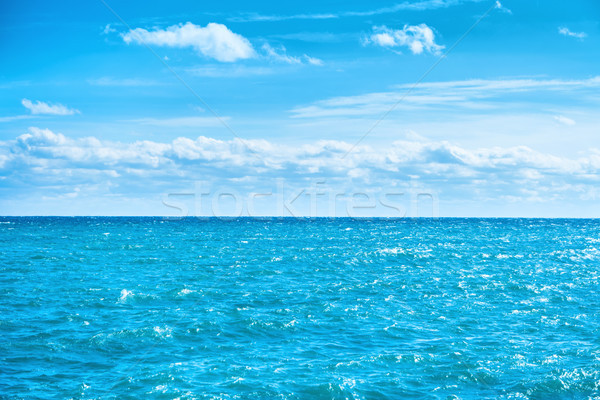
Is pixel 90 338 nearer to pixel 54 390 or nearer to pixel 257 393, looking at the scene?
pixel 54 390

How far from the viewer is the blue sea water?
17594mm

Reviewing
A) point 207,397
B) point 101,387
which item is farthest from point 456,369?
point 101,387

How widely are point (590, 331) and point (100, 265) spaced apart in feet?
136

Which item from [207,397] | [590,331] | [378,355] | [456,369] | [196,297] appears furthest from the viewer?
[196,297]

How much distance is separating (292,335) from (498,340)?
9.65 metres

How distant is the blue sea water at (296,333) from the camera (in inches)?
693

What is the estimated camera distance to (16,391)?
1678 centimetres

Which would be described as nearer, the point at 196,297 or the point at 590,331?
the point at 590,331

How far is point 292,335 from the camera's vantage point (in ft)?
77.2

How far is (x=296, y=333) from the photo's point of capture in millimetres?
23828

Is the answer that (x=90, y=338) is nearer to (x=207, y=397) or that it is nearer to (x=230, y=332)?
(x=230, y=332)

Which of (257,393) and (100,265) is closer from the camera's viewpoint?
(257,393)

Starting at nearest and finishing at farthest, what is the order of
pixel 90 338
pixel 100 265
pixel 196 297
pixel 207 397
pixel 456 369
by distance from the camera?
pixel 207 397 < pixel 456 369 < pixel 90 338 < pixel 196 297 < pixel 100 265

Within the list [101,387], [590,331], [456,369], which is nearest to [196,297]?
[101,387]
